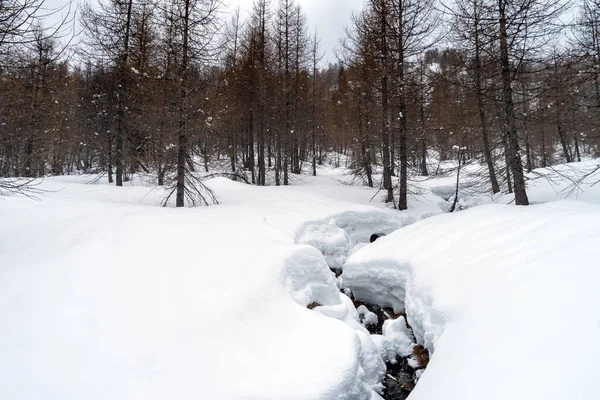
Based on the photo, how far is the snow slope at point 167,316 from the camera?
3.24 m

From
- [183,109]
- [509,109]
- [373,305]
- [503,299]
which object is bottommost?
[373,305]

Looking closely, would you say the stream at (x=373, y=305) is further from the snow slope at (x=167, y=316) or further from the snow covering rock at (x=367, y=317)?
the snow slope at (x=167, y=316)

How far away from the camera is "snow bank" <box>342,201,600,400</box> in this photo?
2672 millimetres

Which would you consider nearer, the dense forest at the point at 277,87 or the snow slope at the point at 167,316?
the snow slope at the point at 167,316

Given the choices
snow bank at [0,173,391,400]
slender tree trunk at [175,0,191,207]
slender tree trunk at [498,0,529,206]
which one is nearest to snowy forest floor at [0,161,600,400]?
snow bank at [0,173,391,400]

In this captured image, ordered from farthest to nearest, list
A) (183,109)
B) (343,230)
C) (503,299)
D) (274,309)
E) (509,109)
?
1. (343,230)
2. (183,109)
3. (509,109)
4. (274,309)
5. (503,299)

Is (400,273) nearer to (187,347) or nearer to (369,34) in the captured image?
(187,347)

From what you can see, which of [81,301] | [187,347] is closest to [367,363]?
[187,347]

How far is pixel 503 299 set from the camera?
3.91 metres

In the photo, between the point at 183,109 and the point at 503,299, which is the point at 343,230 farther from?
the point at 503,299

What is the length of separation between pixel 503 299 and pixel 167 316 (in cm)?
420

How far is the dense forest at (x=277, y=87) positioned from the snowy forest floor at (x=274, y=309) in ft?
6.79

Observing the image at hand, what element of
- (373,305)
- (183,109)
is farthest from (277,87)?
(373,305)

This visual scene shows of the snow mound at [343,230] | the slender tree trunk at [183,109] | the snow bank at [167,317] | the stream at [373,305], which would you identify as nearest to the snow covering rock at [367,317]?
the stream at [373,305]
